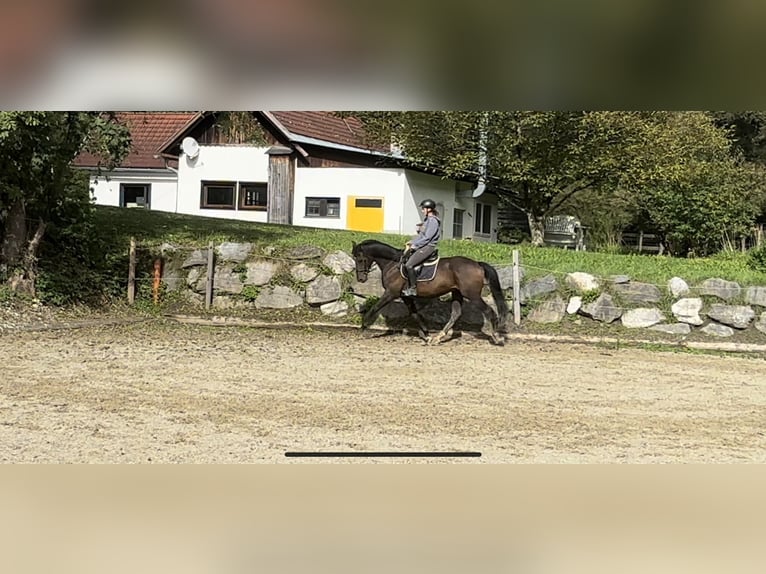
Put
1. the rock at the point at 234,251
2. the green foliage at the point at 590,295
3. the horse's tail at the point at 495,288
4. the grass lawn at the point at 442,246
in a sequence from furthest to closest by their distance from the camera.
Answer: the grass lawn at the point at 442,246 → the rock at the point at 234,251 → the green foliage at the point at 590,295 → the horse's tail at the point at 495,288

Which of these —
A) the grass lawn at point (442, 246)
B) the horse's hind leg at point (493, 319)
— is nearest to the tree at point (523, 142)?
the grass lawn at point (442, 246)

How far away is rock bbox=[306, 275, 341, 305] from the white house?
11.6 metres

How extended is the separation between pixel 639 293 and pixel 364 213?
13.1 metres

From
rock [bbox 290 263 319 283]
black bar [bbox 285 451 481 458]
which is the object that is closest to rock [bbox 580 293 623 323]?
rock [bbox 290 263 319 283]

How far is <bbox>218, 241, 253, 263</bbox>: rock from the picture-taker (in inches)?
523

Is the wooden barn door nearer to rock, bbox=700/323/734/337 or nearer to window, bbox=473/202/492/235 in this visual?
window, bbox=473/202/492/235

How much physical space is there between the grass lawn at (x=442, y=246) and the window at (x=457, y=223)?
33.4 feet

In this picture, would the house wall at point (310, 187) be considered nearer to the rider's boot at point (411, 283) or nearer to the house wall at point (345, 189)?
the house wall at point (345, 189)

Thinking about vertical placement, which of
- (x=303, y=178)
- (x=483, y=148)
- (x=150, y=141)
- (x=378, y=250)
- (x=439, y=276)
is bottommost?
(x=439, y=276)

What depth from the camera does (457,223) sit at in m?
28.4

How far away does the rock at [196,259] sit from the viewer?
1325 cm

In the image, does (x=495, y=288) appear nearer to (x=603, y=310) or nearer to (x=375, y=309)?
(x=375, y=309)

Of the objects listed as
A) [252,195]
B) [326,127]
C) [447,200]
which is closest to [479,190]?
[447,200]
